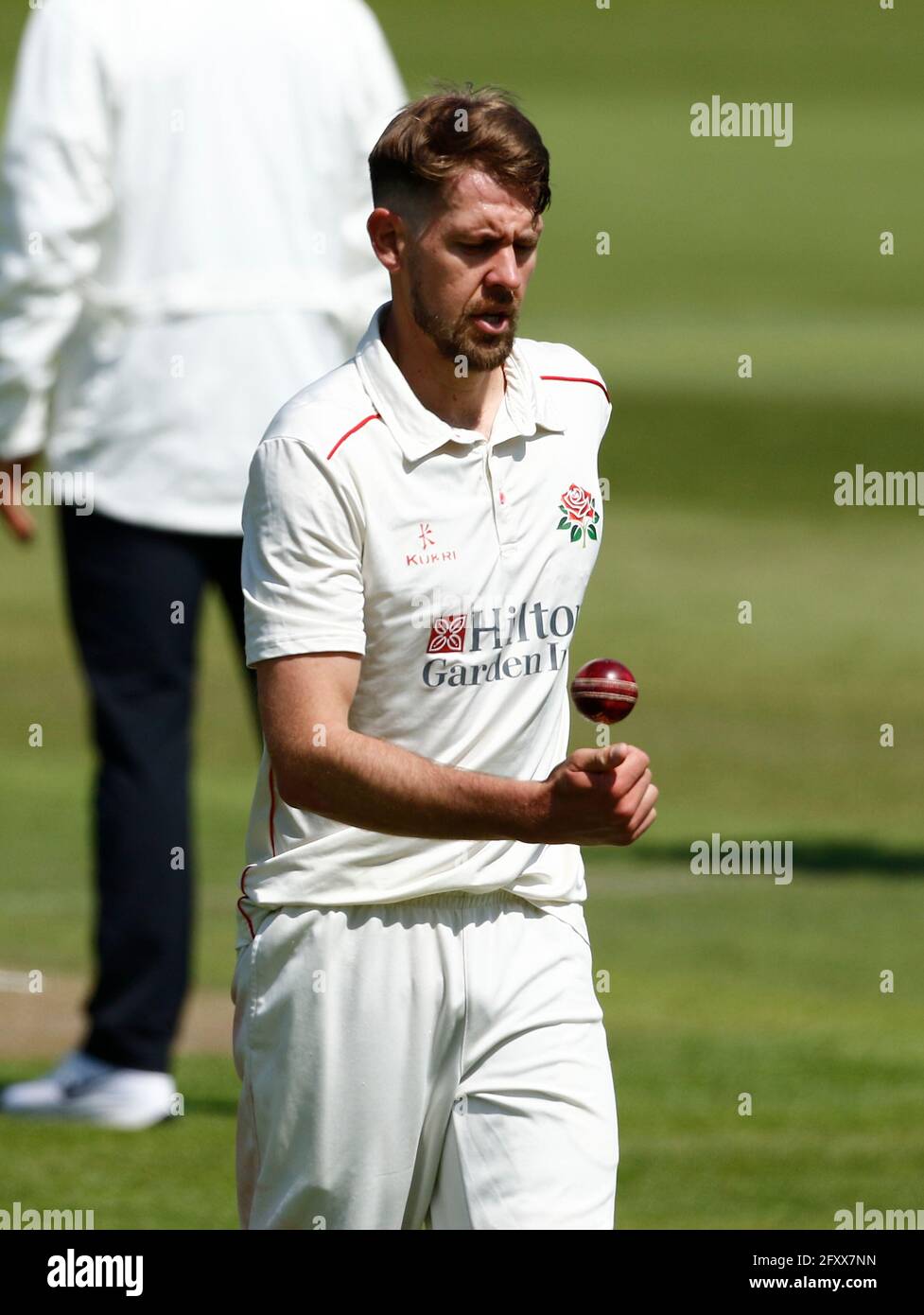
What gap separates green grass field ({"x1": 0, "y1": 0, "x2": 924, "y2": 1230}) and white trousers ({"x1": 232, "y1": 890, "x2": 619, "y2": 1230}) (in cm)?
193

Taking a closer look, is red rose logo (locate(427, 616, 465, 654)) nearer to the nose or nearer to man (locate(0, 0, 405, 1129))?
the nose

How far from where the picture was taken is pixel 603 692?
4074mm

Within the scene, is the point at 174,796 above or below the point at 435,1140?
above

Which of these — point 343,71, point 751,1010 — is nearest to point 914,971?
point 751,1010

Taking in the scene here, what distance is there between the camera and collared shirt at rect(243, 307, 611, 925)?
429 centimetres

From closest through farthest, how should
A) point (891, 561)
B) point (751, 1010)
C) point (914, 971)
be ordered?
1. point (751, 1010)
2. point (914, 971)
3. point (891, 561)

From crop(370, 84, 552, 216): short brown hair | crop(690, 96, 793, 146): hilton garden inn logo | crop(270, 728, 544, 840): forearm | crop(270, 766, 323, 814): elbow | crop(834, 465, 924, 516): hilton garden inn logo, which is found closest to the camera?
crop(270, 728, 544, 840): forearm

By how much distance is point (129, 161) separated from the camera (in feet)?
23.2

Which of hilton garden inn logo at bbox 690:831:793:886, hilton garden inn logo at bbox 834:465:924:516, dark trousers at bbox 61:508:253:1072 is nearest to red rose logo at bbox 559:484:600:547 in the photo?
dark trousers at bbox 61:508:253:1072

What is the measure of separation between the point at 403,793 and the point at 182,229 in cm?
330

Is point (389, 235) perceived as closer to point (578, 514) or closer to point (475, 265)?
point (475, 265)

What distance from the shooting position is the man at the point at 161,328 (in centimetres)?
705
